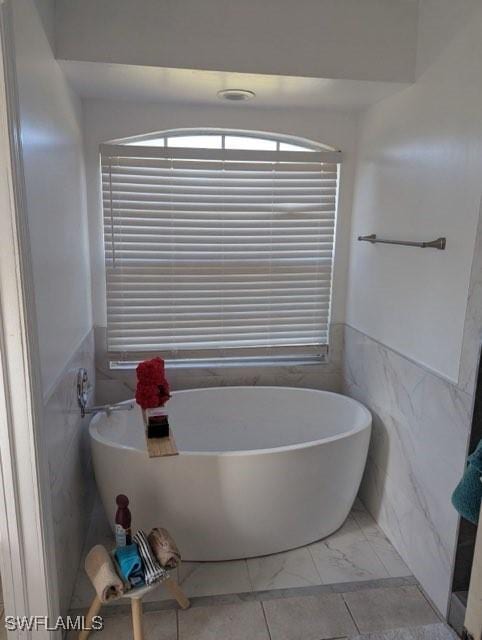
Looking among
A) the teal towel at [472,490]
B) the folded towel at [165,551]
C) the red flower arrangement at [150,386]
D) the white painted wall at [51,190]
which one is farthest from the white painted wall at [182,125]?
the teal towel at [472,490]

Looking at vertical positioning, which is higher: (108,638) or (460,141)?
(460,141)

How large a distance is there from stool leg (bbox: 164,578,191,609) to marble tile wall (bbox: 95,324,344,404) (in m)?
1.22

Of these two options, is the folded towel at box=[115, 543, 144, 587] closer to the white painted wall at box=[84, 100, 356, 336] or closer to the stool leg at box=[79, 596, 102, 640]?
the stool leg at box=[79, 596, 102, 640]

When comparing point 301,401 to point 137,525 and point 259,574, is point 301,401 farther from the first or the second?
point 137,525

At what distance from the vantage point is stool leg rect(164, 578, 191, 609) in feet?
6.09

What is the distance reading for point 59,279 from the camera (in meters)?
1.90

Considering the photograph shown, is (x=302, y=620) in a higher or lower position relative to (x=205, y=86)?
lower

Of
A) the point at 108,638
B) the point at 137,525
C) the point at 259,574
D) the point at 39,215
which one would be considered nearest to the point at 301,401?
the point at 259,574

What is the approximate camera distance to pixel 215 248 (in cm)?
280

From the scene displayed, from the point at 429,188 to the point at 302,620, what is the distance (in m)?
1.92

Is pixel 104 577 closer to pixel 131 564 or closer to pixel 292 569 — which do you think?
pixel 131 564

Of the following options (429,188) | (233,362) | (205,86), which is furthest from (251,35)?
(233,362)

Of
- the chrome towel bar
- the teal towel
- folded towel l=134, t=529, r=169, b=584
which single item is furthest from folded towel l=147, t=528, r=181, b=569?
the chrome towel bar

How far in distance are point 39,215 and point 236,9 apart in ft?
4.19
